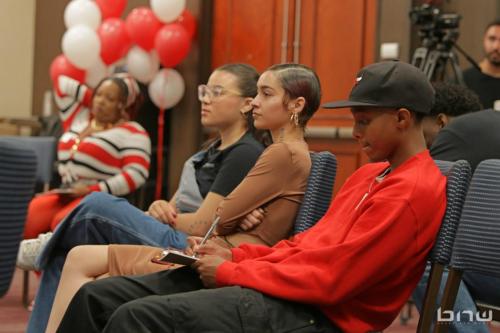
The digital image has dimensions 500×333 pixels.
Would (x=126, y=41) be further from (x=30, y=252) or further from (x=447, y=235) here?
(x=447, y=235)

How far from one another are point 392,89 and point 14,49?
20.1 ft

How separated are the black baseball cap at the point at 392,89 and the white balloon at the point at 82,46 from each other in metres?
3.94

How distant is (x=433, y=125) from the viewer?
298 centimetres

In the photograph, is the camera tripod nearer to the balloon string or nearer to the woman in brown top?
the woman in brown top

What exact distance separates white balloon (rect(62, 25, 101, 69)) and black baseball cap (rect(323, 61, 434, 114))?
3.94 meters

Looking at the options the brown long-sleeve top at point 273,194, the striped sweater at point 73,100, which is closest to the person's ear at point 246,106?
the brown long-sleeve top at point 273,194

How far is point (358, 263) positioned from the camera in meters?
1.82

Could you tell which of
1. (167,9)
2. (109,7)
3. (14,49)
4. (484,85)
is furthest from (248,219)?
(14,49)

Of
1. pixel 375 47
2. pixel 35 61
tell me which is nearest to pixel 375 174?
pixel 375 47

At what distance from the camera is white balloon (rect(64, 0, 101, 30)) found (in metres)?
5.82

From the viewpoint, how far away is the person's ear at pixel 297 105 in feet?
8.75

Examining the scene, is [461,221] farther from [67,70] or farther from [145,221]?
[67,70]

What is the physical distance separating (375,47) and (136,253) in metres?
3.28

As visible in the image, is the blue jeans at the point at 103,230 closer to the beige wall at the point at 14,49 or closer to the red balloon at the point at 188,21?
the red balloon at the point at 188,21
